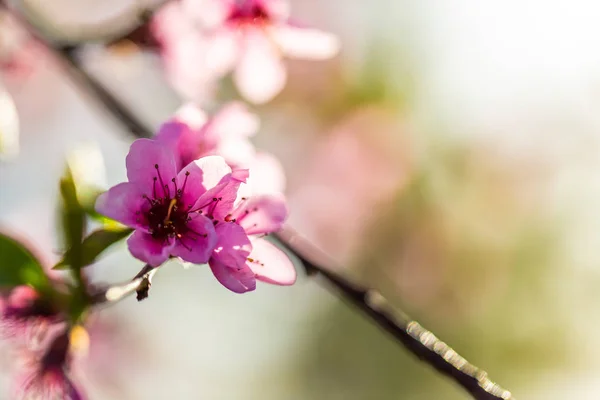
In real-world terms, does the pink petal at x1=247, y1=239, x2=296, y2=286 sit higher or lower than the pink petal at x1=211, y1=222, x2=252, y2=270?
lower

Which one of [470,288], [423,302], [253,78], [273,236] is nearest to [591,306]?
[470,288]

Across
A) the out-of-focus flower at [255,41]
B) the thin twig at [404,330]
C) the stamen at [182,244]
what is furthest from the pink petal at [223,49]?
the stamen at [182,244]

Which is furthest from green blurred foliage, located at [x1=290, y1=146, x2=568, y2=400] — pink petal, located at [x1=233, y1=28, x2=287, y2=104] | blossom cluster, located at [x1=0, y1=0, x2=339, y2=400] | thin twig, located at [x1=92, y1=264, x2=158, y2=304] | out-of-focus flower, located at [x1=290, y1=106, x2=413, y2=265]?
thin twig, located at [x1=92, y1=264, x2=158, y2=304]

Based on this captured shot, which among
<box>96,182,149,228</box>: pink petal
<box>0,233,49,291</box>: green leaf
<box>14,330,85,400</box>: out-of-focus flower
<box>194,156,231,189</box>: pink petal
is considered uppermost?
<box>194,156,231,189</box>: pink petal

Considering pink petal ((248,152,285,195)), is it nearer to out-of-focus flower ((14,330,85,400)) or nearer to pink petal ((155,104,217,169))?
pink petal ((155,104,217,169))

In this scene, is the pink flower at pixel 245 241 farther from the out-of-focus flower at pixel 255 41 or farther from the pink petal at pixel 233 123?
the out-of-focus flower at pixel 255 41

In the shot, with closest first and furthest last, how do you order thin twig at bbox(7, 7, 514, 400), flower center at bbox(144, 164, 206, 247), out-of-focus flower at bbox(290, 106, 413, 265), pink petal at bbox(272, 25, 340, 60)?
1. thin twig at bbox(7, 7, 514, 400)
2. flower center at bbox(144, 164, 206, 247)
3. pink petal at bbox(272, 25, 340, 60)
4. out-of-focus flower at bbox(290, 106, 413, 265)

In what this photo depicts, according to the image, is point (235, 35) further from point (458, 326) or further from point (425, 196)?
point (458, 326)
